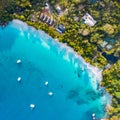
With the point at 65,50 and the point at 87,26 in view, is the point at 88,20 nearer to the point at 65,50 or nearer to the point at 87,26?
the point at 87,26

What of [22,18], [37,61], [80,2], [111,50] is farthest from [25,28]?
[111,50]

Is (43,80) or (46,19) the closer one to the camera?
(43,80)

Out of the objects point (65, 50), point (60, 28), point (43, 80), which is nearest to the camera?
point (43, 80)

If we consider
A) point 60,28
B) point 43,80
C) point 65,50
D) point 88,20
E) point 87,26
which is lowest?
point 43,80

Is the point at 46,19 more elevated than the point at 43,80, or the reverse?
the point at 46,19

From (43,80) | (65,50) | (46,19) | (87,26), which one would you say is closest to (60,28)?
(46,19)

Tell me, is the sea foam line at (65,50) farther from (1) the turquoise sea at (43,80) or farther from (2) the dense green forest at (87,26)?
(2) the dense green forest at (87,26)

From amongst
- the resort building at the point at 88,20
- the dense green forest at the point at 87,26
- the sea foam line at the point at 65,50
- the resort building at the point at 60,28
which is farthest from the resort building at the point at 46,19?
the resort building at the point at 88,20

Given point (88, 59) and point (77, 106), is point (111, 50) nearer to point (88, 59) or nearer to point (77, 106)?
point (88, 59)
